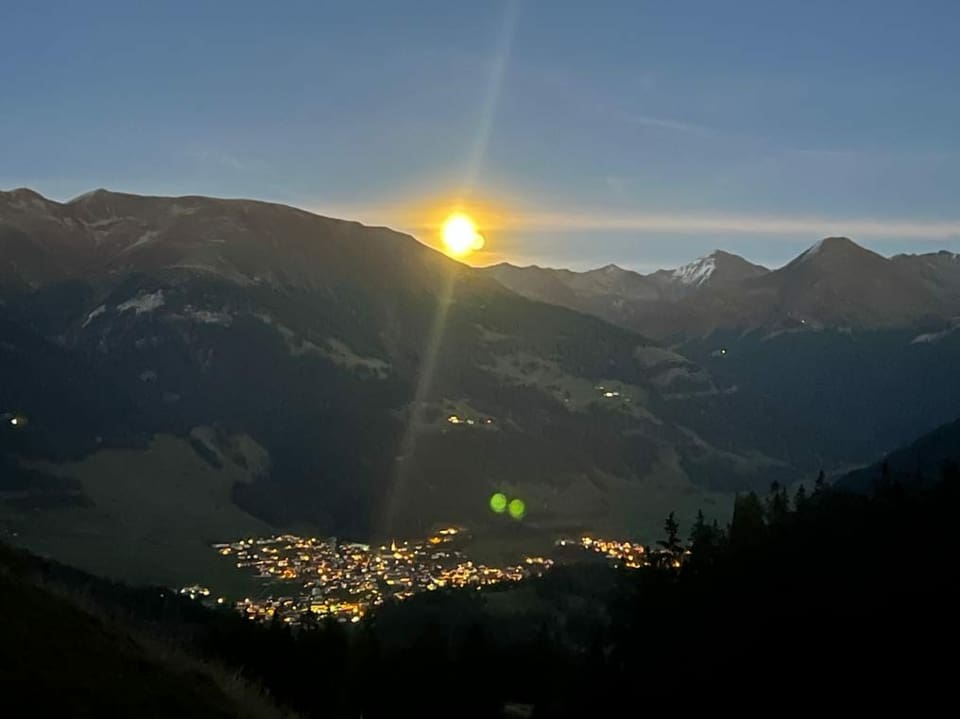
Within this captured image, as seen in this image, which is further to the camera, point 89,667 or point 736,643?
point 736,643

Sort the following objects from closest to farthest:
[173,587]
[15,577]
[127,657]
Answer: [127,657], [15,577], [173,587]

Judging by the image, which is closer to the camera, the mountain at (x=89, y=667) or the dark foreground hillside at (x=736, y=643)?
the mountain at (x=89, y=667)

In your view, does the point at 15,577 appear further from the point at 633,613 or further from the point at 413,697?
the point at 633,613

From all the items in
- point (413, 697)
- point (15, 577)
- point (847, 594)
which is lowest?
point (413, 697)

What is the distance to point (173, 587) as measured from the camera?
7116 inches

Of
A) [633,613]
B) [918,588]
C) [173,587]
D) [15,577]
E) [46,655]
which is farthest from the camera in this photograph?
[173,587]

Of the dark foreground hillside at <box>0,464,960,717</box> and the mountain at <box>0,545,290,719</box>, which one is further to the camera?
the dark foreground hillside at <box>0,464,960,717</box>

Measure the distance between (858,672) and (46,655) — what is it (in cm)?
4881

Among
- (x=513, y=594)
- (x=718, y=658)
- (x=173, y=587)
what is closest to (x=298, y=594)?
(x=173, y=587)

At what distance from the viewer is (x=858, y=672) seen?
2207 inches

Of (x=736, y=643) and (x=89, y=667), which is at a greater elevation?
(x=736, y=643)

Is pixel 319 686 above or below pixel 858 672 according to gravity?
below

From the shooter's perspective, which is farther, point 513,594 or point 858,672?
point 513,594

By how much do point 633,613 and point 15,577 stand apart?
222 feet
